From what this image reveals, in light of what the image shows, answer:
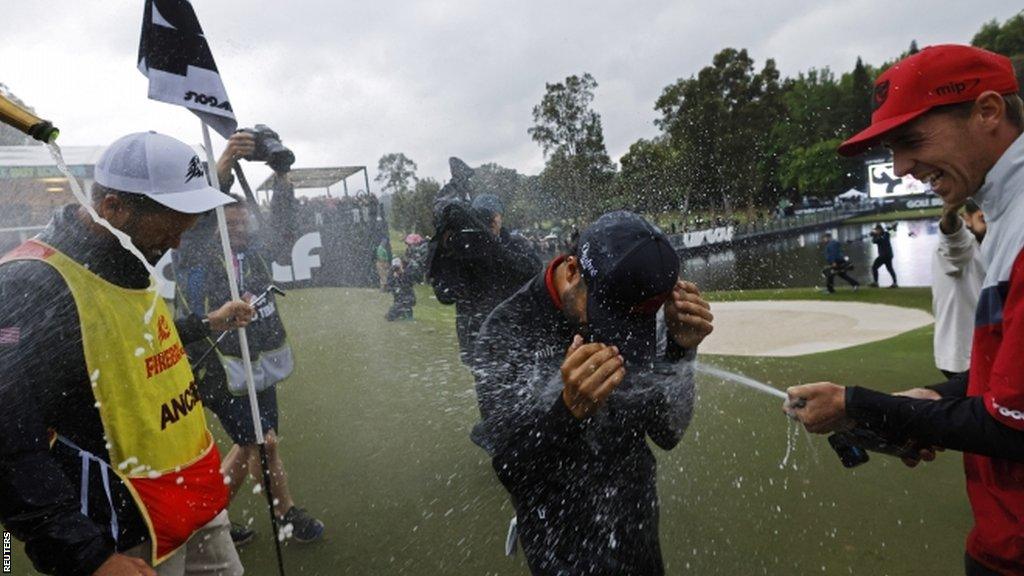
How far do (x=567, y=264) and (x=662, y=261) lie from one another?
1.25 ft

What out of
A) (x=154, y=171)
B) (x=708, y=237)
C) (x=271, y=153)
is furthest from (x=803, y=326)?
(x=708, y=237)

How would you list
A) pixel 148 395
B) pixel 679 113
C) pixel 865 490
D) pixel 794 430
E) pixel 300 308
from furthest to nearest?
pixel 679 113 < pixel 300 308 < pixel 794 430 < pixel 865 490 < pixel 148 395

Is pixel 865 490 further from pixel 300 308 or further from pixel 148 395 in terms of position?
pixel 300 308

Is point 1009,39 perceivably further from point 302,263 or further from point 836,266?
point 302,263

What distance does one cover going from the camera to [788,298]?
50.2 ft

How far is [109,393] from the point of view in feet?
6.30

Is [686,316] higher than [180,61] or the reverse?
the reverse

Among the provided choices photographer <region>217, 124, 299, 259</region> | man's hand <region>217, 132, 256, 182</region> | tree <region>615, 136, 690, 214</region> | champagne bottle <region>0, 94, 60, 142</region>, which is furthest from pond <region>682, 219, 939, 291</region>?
champagne bottle <region>0, 94, 60, 142</region>

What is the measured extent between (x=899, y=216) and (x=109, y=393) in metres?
55.6

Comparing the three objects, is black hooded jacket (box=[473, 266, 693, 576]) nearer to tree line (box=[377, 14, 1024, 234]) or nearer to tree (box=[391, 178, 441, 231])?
tree line (box=[377, 14, 1024, 234])

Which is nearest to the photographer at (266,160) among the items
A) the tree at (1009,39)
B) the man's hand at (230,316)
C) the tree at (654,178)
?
the man's hand at (230,316)

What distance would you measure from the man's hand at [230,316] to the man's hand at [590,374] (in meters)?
2.41

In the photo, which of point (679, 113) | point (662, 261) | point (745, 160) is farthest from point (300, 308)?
point (745, 160)

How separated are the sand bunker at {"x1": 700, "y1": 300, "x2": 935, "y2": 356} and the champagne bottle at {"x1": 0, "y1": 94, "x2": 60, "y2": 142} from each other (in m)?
8.85
